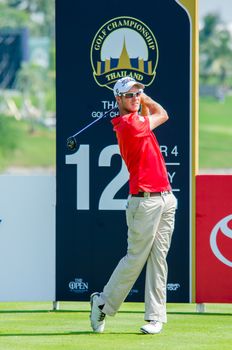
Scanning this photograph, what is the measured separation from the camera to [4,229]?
1037cm

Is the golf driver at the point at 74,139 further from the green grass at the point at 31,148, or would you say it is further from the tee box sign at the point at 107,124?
the green grass at the point at 31,148

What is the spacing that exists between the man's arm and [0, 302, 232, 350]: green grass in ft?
5.06

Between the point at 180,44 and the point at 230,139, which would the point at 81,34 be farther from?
the point at 230,139

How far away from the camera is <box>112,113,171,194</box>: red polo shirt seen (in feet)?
28.6

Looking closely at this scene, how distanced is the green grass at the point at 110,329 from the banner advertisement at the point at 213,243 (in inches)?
7.5

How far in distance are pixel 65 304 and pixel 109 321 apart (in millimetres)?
1223

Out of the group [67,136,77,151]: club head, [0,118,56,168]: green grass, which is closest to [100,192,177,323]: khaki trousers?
[67,136,77,151]: club head

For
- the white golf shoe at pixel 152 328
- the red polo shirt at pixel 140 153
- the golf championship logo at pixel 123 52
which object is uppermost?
the golf championship logo at pixel 123 52

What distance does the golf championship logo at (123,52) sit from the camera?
1005 cm

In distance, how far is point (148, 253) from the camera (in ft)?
29.1

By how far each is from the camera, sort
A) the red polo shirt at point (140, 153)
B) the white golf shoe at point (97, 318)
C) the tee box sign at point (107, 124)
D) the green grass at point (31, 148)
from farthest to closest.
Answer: the green grass at point (31, 148), the tee box sign at point (107, 124), the white golf shoe at point (97, 318), the red polo shirt at point (140, 153)

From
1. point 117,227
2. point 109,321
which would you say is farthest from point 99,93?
point 109,321

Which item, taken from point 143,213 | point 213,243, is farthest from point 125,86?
point 213,243

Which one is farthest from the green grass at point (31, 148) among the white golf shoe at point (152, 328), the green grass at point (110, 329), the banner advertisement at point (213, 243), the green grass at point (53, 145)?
the white golf shoe at point (152, 328)
